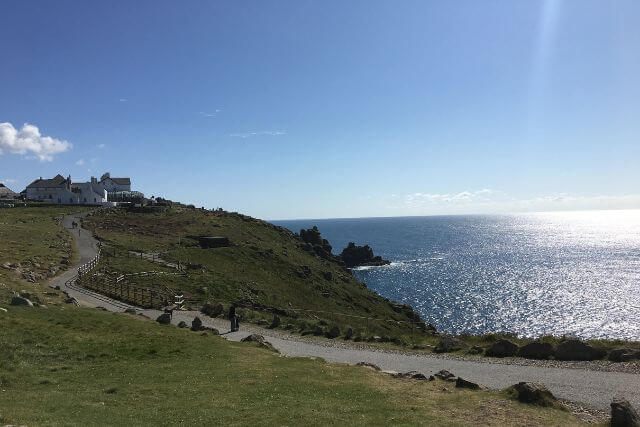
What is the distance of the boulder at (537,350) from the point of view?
23.4m

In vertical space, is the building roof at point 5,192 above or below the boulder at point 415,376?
above

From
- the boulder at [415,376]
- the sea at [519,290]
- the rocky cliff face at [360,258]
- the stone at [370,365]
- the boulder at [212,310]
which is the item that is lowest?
the sea at [519,290]

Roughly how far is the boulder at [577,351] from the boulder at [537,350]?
15.8 inches

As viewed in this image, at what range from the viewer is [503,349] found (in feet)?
80.8

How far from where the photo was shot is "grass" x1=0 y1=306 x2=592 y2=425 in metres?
14.3

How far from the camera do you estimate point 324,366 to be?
71.0ft

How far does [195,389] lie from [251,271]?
4996 cm

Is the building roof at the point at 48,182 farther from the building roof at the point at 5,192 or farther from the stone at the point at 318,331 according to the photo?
the stone at the point at 318,331

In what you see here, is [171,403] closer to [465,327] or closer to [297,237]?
[465,327]

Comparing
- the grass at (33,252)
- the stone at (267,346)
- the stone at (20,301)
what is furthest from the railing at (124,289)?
the stone at (267,346)

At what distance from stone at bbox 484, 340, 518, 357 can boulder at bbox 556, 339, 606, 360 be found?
2070mm

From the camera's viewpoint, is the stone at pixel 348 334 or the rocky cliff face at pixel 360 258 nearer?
the stone at pixel 348 334

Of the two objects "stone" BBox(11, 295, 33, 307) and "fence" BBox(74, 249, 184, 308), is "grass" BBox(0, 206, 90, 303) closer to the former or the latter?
"stone" BBox(11, 295, 33, 307)

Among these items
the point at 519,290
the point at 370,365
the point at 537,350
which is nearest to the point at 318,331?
the point at 370,365
